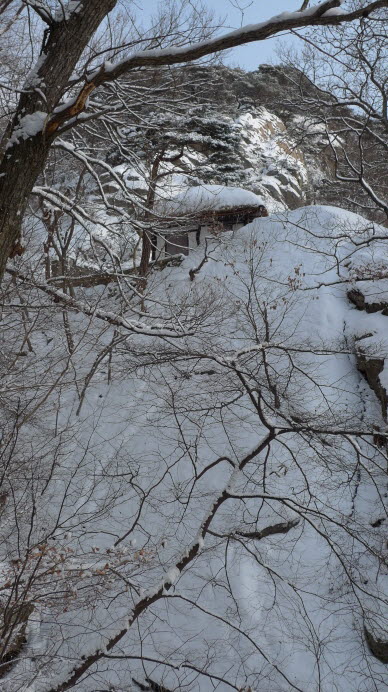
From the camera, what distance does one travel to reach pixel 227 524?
690 centimetres

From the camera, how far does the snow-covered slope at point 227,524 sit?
4.83m

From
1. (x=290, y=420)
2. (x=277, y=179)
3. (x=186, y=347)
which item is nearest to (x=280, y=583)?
(x=290, y=420)

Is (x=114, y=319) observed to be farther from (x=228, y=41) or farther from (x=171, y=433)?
(x=171, y=433)

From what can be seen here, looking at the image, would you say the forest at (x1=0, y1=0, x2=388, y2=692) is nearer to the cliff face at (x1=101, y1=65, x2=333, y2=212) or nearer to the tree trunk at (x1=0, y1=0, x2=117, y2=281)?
the tree trunk at (x1=0, y1=0, x2=117, y2=281)

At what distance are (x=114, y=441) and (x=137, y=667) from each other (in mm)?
4574

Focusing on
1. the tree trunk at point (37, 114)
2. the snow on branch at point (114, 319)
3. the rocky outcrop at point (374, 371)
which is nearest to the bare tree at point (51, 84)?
the tree trunk at point (37, 114)

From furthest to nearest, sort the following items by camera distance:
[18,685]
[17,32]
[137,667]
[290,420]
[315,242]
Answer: [315,242] < [137,667] < [290,420] < [17,32] < [18,685]

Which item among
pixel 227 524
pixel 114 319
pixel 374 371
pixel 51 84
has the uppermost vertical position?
pixel 51 84

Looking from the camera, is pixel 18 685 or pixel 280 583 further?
pixel 280 583

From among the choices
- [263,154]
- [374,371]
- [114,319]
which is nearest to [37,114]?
[114,319]

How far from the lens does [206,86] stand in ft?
17.8

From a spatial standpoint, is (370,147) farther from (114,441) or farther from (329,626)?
(329,626)

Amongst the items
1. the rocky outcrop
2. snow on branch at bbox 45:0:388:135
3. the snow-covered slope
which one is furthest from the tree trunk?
the rocky outcrop

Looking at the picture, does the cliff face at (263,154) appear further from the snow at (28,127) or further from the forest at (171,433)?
the snow at (28,127)
